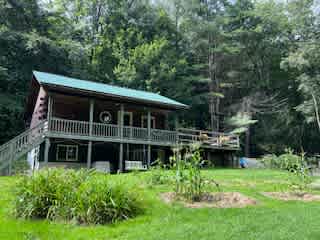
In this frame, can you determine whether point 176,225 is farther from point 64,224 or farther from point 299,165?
point 299,165

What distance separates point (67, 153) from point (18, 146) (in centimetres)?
425

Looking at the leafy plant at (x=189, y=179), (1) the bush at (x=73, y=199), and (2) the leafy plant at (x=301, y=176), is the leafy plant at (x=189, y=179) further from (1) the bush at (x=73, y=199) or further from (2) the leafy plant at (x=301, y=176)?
(2) the leafy plant at (x=301, y=176)

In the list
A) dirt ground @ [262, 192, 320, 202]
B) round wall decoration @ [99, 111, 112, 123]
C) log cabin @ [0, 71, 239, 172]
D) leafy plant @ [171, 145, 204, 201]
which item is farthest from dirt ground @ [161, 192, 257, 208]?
round wall decoration @ [99, 111, 112, 123]

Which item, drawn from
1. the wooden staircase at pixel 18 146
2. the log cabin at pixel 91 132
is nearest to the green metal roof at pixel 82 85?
the log cabin at pixel 91 132

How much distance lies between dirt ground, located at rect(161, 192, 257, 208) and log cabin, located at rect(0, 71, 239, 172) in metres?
8.40

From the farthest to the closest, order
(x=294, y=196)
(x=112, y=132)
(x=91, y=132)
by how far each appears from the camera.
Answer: (x=112, y=132)
(x=91, y=132)
(x=294, y=196)

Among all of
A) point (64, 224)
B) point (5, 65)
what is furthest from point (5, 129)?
point (64, 224)

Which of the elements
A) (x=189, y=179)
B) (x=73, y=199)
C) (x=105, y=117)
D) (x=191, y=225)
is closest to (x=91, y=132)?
(x=105, y=117)

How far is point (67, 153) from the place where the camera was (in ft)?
59.8

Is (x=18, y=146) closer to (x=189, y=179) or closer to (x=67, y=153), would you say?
(x=67, y=153)

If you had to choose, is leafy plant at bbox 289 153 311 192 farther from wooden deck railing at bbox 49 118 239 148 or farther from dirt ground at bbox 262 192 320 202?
wooden deck railing at bbox 49 118 239 148

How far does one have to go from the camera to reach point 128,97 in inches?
679

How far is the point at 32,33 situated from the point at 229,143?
20.4 metres

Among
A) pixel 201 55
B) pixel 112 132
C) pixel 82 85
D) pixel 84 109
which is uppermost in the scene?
pixel 201 55
